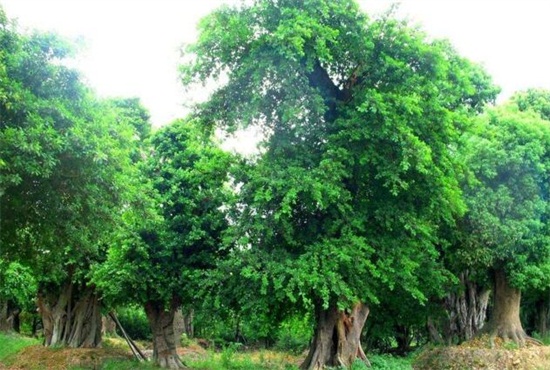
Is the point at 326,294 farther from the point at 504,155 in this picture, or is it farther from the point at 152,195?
the point at 504,155

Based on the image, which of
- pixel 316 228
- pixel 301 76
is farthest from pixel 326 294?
pixel 301 76

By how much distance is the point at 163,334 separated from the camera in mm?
21656

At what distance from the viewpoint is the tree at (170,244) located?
19.9 m

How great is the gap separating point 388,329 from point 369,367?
12975mm

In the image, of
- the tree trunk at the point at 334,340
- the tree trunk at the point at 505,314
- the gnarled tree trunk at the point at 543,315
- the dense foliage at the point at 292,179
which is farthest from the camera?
the gnarled tree trunk at the point at 543,315

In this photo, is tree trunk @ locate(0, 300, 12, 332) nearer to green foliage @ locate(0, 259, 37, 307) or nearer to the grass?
green foliage @ locate(0, 259, 37, 307)

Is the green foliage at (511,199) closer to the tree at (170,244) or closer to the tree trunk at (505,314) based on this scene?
the tree trunk at (505,314)

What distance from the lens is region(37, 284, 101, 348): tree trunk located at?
2709 centimetres

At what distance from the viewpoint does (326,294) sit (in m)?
14.5

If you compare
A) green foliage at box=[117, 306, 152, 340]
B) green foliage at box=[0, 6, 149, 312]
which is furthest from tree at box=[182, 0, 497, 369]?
green foliage at box=[117, 306, 152, 340]

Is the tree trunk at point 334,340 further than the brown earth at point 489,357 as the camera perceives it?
No

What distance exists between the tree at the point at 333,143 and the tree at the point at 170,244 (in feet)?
10.2

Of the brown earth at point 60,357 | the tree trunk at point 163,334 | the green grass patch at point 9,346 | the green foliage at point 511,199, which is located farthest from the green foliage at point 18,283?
the green foliage at point 511,199

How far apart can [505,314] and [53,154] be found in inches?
721
